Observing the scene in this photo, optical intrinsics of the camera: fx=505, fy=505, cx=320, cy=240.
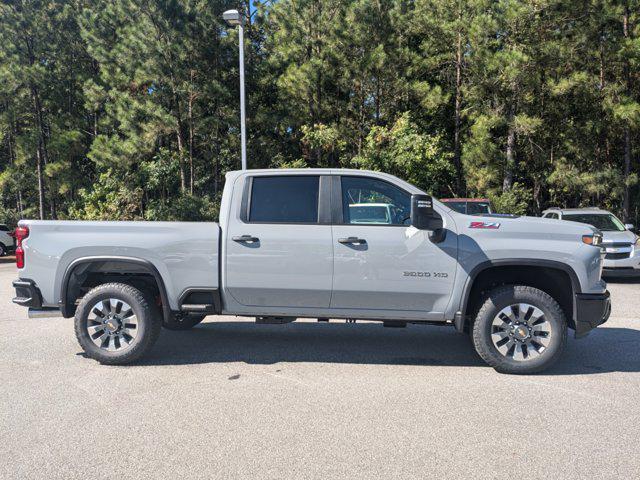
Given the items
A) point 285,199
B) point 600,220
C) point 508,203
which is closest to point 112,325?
point 285,199

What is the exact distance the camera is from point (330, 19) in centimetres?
2081

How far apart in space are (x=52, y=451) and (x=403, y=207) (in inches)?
142

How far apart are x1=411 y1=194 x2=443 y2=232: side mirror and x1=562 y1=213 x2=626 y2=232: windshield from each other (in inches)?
340

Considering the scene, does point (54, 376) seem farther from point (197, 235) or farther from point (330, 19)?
point (330, 19)

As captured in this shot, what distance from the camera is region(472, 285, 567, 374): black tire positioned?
4.84 meters

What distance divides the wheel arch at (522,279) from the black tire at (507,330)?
0.19 meters

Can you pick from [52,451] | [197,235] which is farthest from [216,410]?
[197,235]

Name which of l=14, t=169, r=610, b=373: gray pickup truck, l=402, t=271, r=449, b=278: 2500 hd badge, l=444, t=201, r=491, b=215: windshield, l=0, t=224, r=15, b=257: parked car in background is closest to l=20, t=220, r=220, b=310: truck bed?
l=14, t=169, r=610, b=373: gray pickup truck

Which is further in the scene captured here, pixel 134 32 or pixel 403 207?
pixel 134 32

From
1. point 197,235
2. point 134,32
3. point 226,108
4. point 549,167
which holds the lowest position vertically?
point 197,235

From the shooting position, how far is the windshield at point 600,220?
11539mm

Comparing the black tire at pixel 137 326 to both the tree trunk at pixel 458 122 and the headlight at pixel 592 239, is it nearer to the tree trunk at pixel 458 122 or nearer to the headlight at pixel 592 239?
the headlight at pixel 592 239

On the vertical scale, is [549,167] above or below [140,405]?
above

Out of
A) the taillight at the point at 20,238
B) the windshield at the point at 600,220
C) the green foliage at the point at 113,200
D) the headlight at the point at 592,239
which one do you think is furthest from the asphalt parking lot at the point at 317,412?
the green foliage at the point at 113,200
